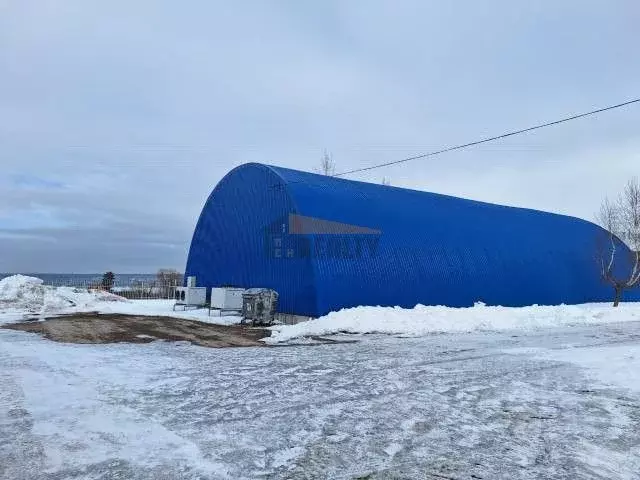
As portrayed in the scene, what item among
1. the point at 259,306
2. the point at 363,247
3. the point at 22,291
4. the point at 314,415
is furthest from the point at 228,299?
the point at 22,291

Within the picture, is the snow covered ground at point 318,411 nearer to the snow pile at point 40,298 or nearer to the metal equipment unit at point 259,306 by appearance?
the metal equipment unit at point 259,306

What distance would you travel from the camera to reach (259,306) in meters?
20.7

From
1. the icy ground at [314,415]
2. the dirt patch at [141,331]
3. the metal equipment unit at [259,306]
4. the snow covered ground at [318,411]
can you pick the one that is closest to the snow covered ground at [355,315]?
the dirt patch at [141,331]

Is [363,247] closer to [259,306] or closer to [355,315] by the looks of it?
[355,315]

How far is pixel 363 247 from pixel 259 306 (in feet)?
17.4

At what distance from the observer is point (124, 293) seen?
3959 centimetres

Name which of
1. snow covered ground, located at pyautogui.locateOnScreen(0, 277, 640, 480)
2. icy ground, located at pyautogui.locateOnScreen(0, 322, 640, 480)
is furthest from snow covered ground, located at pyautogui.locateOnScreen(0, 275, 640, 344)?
icy ground, located at pyautogui.locateOnScreen(0, 322, 640, 480)

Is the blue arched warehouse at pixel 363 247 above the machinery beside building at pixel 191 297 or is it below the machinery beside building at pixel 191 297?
above

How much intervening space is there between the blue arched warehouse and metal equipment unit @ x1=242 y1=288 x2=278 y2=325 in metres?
1.19

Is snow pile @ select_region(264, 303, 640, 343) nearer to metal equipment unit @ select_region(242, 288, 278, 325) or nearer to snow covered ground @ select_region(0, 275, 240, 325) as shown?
metal equipment unit @ select_region(242, 288, 278, 325)

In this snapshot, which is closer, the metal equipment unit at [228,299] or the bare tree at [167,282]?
the metal equipment unit at [228,299]

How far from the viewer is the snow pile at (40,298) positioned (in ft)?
88.1

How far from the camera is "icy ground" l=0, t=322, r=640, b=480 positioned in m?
5.37

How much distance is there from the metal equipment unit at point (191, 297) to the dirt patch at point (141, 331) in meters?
3.90
